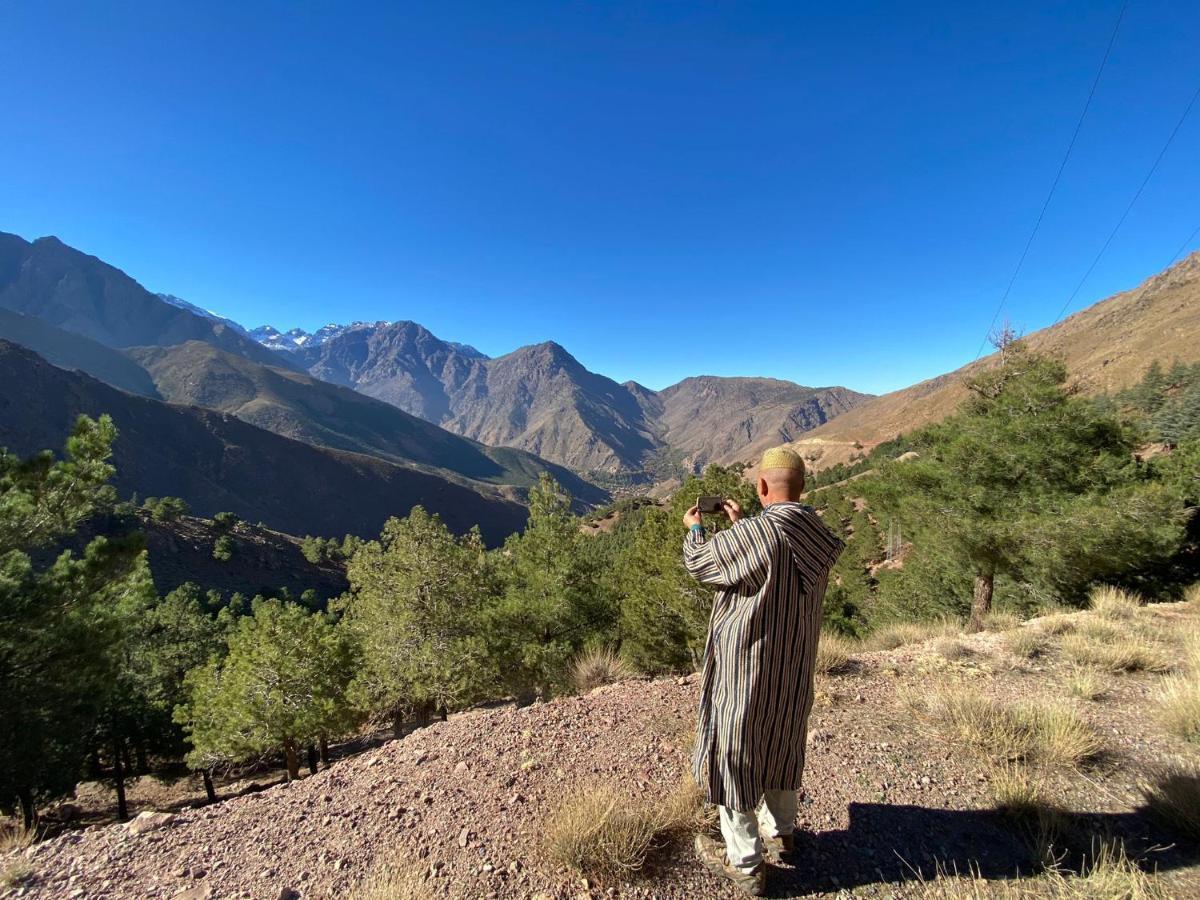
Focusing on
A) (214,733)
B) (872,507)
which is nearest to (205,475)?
(214,733)

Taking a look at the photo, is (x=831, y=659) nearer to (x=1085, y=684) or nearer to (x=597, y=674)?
(x=1085, y=684)

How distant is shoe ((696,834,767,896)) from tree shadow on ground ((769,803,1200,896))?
144mm

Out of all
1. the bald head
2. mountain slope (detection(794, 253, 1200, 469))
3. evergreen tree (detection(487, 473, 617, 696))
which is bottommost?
evergreen tree (detection(487, 473, 617, 696))

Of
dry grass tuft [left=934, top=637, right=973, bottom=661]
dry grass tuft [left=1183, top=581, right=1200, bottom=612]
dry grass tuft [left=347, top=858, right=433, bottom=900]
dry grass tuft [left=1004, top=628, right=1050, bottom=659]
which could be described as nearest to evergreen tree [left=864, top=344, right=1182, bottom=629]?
dry grass tuft [left=1183, top=581, right=1200, bottom=612]

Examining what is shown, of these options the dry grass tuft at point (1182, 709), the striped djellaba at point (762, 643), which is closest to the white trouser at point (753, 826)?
the striped djellaba at point (762, 643)

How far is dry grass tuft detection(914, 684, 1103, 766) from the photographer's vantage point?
3.58 m

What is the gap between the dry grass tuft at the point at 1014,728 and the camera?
141 inches

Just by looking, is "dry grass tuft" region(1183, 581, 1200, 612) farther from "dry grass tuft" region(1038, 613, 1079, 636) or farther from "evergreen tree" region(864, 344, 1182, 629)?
"dry grass tuft" region(1038, 613, 1079, 636)

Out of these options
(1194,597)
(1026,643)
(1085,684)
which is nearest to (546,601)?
(1026,643)

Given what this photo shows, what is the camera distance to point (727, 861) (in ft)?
9.12

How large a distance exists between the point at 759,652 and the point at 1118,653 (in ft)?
18.5

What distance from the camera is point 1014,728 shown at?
391 centimetres

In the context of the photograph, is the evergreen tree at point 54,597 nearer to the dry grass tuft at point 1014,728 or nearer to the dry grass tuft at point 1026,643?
the dry grass tuft at point 1014,728

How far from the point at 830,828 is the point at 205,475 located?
583 ft
